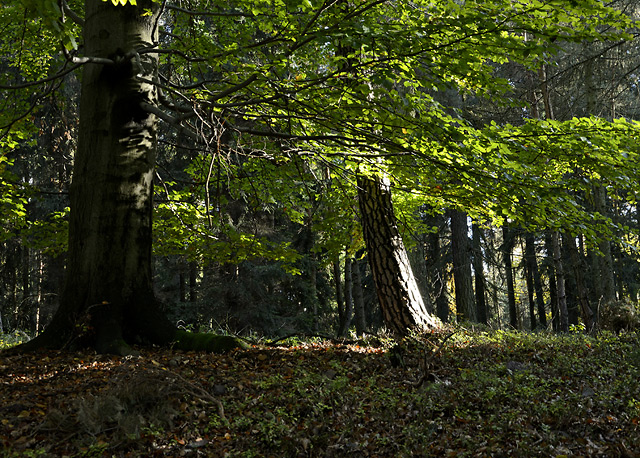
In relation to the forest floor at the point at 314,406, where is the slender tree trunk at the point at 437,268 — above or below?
above

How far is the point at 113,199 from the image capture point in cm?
571

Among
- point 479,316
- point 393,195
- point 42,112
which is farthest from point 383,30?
point 479,316

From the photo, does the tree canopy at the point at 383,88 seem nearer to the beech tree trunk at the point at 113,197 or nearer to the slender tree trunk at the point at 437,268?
the beech tree trunk at the point at 113,197

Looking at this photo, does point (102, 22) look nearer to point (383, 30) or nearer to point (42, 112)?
point (383, 30)

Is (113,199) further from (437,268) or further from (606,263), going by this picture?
(437,268)

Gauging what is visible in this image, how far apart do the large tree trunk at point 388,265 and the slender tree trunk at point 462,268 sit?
7028 mm

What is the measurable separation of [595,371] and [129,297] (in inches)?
228

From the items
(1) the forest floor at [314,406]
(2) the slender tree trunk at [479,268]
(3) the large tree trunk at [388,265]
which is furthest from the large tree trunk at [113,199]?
(2) the slender tree trunk at [479,268]

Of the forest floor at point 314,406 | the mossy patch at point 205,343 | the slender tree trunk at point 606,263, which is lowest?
the forest floor at point 314,406

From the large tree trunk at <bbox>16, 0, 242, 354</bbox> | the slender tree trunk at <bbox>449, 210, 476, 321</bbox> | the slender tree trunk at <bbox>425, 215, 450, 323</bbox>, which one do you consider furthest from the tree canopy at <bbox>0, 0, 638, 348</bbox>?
the slender tree trunk at <bbox>425, 215, 450, 323</bbox>

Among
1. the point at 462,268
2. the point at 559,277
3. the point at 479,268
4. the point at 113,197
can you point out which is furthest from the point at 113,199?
the point at 479,268

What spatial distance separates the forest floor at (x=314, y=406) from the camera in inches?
137

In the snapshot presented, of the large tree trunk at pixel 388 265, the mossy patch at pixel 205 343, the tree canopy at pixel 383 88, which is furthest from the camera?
the large tree trunk at pixel 388 265

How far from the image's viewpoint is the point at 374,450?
3.56m
